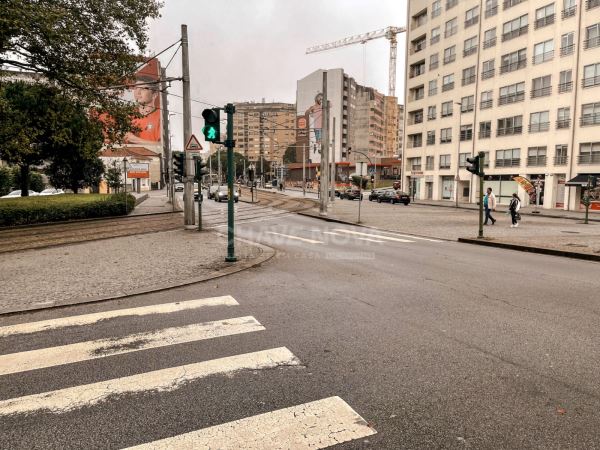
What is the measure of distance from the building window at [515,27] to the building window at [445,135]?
11.0 m

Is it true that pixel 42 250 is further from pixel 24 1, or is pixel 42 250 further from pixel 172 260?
pixel 24 1

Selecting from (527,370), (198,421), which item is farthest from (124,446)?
(527,370)

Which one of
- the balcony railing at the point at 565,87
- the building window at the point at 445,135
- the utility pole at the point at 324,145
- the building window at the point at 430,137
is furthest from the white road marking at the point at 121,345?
the building window at the point at 430,137

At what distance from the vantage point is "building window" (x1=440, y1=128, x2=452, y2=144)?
50.3 metres

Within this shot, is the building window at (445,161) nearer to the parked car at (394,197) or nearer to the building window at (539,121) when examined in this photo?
the parked car at (394,197)

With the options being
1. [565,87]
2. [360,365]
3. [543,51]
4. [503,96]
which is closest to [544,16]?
[543,51]

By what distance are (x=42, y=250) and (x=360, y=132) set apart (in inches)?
5178

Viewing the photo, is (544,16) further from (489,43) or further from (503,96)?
(503,96)

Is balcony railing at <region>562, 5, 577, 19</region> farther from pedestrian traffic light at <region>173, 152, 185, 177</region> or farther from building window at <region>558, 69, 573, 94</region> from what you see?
pedestrian traffic light at <region>173, 152, 185, 177</region>

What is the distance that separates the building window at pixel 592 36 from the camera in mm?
33850

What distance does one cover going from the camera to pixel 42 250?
11.9 m

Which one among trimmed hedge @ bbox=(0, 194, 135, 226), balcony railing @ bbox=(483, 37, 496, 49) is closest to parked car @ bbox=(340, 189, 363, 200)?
balcony railing @ bbox=(483, 37, 496, 49)

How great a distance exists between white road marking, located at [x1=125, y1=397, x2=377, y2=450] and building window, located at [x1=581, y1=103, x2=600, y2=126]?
39648mm

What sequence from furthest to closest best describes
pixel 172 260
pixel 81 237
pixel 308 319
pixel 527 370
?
pixel 81 237, pixel 172 260, pixel 308 319, pixel 527 370
